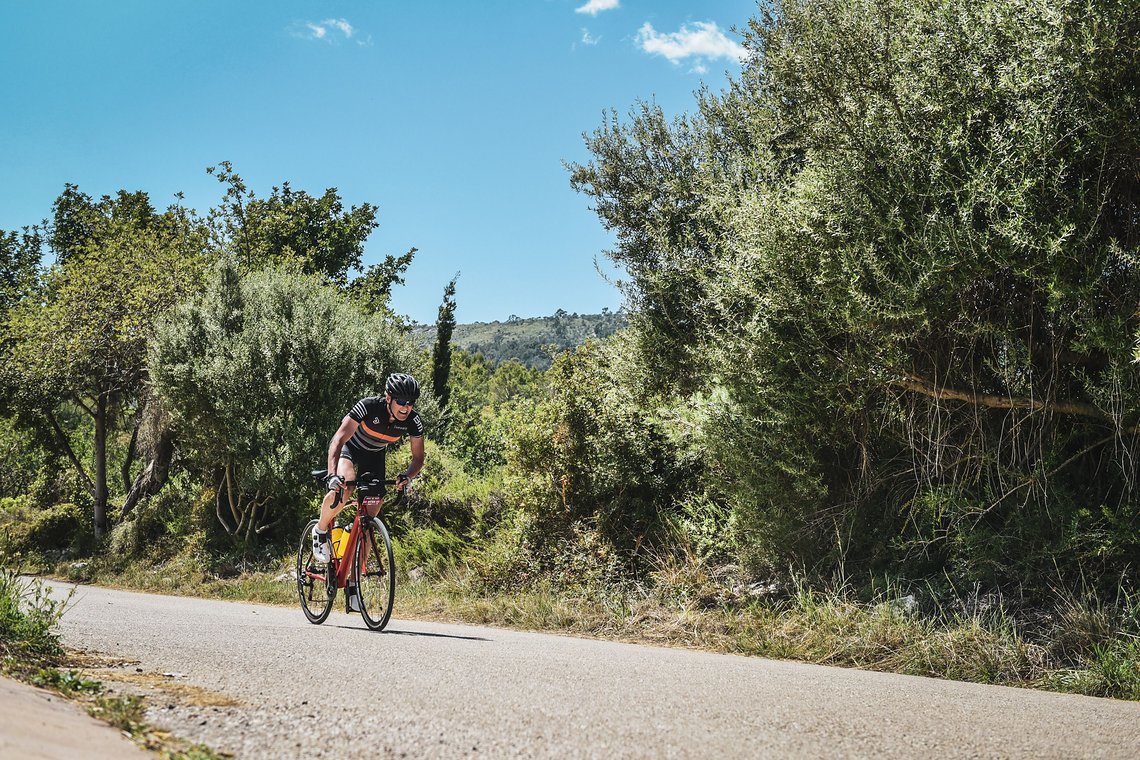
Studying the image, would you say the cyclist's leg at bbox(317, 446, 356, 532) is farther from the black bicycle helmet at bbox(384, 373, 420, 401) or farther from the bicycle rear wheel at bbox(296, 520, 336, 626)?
the black bicycle helmet at bbox(384, 373, 420, 401)

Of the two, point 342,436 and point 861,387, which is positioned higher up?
point 861,387

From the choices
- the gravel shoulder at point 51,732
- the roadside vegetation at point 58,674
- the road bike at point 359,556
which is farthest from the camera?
the road bike at point 359,556

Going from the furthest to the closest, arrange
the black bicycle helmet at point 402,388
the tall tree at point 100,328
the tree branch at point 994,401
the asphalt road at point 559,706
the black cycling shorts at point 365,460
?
1. the tall tree at point 100,328
2. the black cycling shorts at point 365,460
3. the black bicycle helmet at point 402,388
4. the tree branch at point 994,401
5. the asphalt road at point 559,706

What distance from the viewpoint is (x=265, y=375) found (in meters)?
16.1

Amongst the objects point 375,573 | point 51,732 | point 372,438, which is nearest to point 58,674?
point 51,732

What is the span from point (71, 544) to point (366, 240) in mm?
19252

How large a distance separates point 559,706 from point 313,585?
5726 mm

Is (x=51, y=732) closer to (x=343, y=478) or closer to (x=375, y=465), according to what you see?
(x=343, y=478)

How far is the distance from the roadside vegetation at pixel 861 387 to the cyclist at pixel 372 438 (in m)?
2.50

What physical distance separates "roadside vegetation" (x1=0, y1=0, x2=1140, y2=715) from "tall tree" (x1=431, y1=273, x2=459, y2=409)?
21715 mm

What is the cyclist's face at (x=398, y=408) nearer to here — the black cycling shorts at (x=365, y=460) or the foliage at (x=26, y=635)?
the black cycling shorts at (x=365, y=460)

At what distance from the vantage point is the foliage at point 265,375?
1582cm

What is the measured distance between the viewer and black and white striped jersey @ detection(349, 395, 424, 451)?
27.6 feet

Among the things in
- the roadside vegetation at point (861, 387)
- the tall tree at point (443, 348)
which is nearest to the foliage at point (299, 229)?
the tall tree at point (443, 348)
